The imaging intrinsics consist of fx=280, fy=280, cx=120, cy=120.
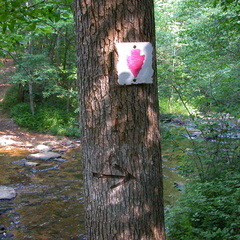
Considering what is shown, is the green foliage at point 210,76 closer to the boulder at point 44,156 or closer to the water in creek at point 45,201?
the water in creek at point 45,201

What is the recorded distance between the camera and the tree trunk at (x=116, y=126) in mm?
1506

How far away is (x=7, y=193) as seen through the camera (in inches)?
265

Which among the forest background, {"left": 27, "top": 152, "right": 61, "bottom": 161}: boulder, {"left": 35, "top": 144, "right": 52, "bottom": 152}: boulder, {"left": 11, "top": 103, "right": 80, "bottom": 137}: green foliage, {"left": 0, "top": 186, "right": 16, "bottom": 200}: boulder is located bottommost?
{"left": 35, "top": 144, "right": 52, "bottom": 152}: boulder

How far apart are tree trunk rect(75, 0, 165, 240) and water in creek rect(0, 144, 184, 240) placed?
3.71 metres

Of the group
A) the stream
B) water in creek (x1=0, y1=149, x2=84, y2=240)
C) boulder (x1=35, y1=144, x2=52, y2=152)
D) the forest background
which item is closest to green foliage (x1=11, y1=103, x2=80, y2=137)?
boulder (x1=35, y1=144, x2=52, y2=152)

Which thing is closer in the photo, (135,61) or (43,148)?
(135,61)

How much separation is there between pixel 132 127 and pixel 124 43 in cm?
→ 45

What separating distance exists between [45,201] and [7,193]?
106 centimetres

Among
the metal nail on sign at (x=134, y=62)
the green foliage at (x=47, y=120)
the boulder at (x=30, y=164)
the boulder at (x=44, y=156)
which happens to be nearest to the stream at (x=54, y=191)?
the boulder at (x=30, y=164)

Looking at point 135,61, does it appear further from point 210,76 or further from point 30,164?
point 30,164

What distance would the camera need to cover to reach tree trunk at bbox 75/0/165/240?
1.51m

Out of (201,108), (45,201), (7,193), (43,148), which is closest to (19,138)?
(43,148)

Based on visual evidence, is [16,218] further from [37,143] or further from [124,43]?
[37,143]

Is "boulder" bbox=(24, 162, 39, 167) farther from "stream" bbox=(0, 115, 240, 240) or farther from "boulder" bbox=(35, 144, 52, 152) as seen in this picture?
"boulder" bbox=(35, 144, 52, 152)
